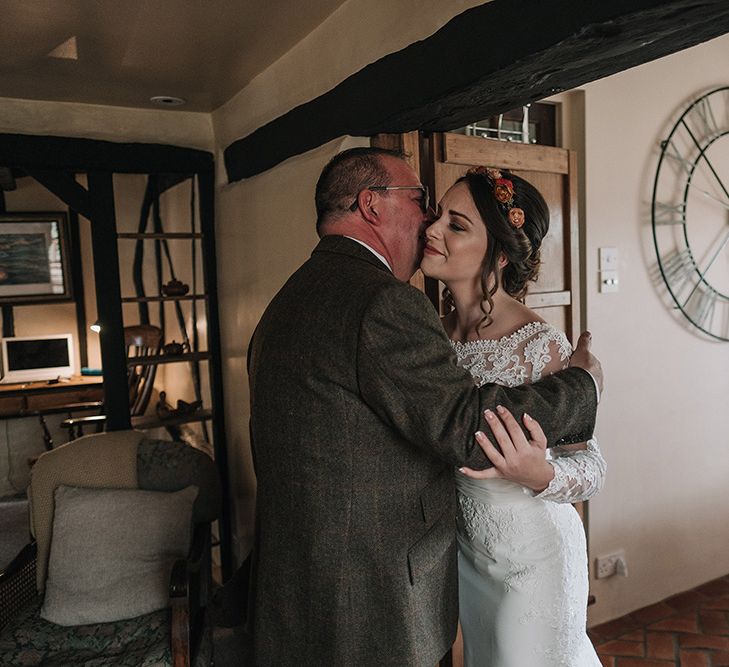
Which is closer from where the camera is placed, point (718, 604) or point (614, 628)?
point (614, 628)

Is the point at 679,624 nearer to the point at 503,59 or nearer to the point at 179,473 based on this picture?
the point at 179,473

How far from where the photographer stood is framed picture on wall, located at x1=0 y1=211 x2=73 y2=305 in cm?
586

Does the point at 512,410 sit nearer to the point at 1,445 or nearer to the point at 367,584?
the point at 367,584

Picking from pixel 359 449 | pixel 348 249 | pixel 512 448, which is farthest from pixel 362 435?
pixel 348 249

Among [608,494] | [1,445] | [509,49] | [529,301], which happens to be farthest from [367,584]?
[1,445]

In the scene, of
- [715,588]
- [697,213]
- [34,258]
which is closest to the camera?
[697,213]

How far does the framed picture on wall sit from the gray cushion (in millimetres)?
3688

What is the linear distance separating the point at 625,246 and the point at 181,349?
8.00ft

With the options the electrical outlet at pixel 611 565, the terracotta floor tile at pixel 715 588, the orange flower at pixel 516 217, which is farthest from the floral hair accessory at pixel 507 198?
the terracotta floor tile at pixel 715 588

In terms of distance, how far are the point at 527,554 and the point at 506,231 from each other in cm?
87

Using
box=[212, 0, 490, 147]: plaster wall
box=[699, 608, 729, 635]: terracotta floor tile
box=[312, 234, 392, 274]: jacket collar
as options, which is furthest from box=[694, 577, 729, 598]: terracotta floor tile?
box=[212, 0, 490, 147]: plaster wall

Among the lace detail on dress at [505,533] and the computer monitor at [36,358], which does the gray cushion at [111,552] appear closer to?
the lace detail on dress at [505,533]

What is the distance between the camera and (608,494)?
3.31m

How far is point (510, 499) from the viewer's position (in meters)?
1.84
